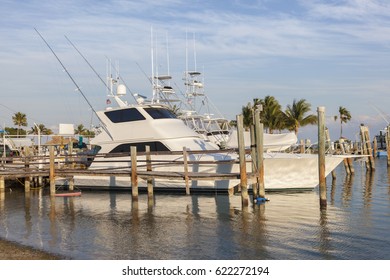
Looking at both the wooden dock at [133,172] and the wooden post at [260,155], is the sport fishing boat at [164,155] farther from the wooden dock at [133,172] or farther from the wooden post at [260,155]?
the wooden post at [260,155]

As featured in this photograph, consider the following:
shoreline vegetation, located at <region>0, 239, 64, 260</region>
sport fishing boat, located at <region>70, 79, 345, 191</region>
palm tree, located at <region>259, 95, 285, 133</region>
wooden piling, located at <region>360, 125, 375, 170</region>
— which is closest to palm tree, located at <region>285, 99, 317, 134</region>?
palm tree, located at <region>259, 95, 285, 133</region>

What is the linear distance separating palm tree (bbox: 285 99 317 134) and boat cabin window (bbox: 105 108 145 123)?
115ft

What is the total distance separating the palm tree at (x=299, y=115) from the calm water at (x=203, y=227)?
113 feet

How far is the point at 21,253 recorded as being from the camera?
952 centimetres

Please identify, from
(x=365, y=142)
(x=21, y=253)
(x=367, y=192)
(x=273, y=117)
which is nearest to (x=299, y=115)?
(x=273, y=117)

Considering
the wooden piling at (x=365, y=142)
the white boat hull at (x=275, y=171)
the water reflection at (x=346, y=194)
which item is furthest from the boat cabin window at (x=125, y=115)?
the wooden piling at (x=365, y=142)

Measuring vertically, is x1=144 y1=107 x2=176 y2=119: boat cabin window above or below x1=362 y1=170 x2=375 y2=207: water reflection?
above

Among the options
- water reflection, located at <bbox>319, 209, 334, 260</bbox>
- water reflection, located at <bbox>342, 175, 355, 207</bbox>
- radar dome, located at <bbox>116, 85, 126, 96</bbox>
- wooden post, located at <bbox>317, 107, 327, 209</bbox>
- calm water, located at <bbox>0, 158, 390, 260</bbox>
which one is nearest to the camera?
water reflection, located at <bbox>319, 209, 334, 260</bbox>

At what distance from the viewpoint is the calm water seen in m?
9.88

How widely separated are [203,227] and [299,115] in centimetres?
4251

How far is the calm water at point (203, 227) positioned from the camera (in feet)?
32.4

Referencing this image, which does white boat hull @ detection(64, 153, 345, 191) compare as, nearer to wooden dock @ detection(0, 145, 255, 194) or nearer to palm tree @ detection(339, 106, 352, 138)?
wooden dock @ detection(0, 145, 255, 194)
